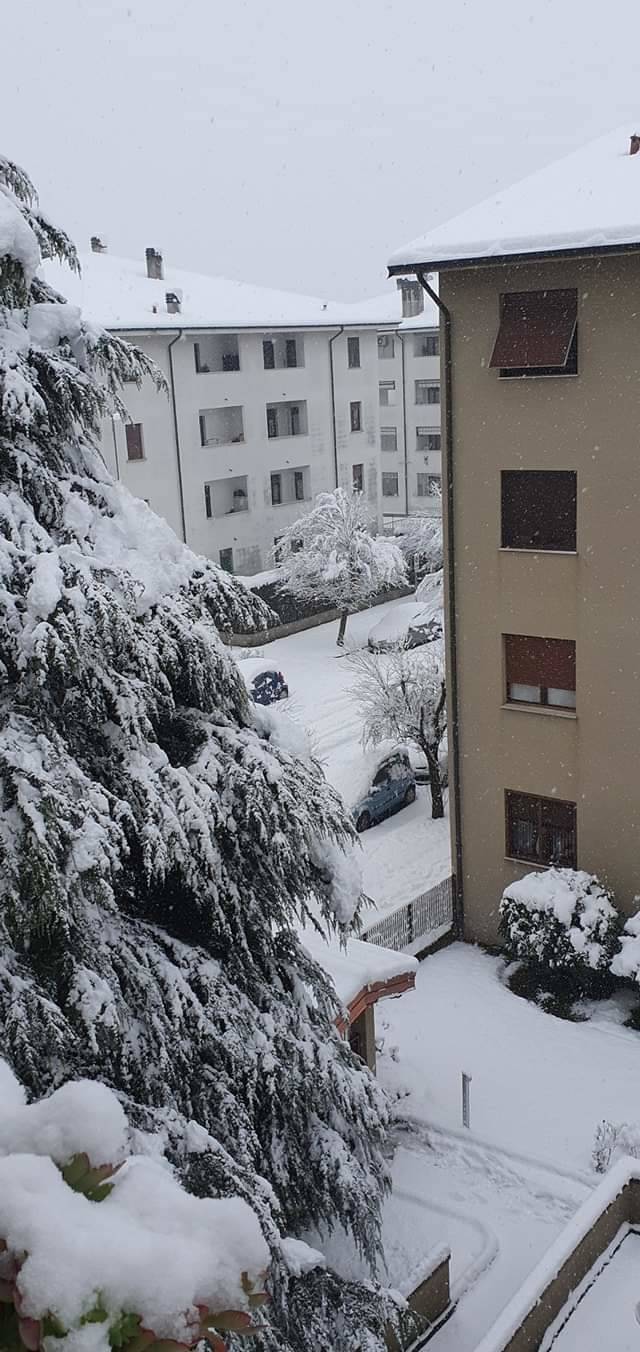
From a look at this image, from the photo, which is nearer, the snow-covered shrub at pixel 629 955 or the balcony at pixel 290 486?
the snow-covered shrub at pixel 629 955

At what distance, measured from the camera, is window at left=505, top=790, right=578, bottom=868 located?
57.0ft

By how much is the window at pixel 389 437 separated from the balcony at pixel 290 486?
10.8 metres

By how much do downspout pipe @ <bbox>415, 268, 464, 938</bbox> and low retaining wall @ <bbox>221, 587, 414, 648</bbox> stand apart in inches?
605

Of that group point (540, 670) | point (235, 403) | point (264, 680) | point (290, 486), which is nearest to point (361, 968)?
point (540, 670)

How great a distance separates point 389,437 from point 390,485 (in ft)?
7.67

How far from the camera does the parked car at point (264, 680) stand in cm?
2848

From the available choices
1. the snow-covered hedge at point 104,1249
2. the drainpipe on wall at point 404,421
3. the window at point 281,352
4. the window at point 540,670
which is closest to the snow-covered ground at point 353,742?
the window at point 540,670

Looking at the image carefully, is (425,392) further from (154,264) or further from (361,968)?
(361,968)

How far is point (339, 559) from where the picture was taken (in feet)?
121

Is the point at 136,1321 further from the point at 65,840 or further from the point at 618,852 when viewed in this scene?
the point at 618,852

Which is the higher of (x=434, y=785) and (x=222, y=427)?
(x=222, y=427)

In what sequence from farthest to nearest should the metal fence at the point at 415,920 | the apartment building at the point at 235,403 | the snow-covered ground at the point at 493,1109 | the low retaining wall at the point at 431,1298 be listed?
the apartment building at the point at 235,403
the metal fence at the point at 415,920
the snow-covered ground at the point at 493,1109
the low retaining wall at the point at 431,1298

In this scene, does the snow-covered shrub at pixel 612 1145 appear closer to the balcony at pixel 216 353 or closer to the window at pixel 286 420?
the balcony at pixel 216 353

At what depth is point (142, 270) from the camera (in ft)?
139
